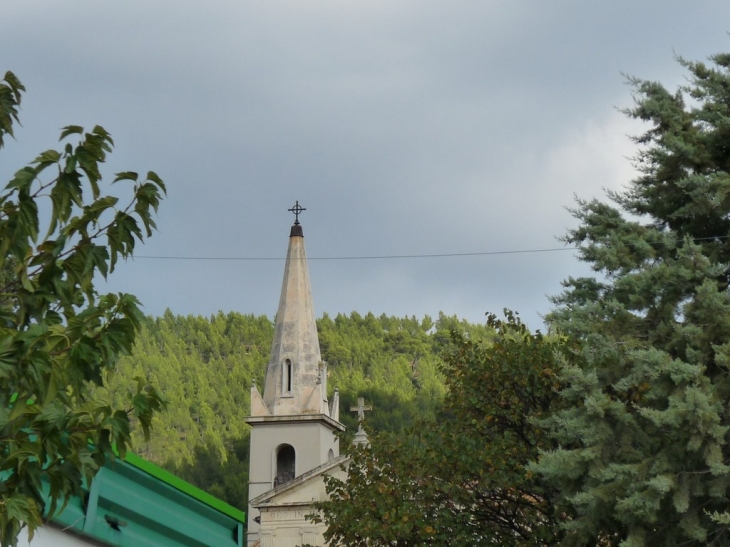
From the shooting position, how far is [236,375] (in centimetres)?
9050

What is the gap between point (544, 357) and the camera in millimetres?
18516

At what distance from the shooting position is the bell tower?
42781 millimetres

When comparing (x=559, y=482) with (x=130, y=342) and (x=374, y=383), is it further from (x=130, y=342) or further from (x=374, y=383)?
(x=374, y=383)

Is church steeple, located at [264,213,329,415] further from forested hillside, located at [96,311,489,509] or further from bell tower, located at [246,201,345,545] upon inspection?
forested hillside, located at [96,311,489,509]

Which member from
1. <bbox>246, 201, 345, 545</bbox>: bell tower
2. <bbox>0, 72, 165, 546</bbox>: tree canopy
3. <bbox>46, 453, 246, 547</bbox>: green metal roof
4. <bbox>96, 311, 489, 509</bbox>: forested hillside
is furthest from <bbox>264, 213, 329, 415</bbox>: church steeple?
<bbox>0, 72, 165, 546</bbox>: tree canopy

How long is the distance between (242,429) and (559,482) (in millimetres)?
62675

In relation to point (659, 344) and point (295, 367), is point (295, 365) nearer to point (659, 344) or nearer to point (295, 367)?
point (295, 367)

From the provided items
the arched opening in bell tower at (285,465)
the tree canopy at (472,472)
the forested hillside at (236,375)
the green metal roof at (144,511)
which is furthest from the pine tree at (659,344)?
the forested hillside at (236,375)

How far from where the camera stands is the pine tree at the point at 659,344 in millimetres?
11859

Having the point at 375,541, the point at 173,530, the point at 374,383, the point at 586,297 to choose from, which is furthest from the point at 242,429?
the point at 173,530

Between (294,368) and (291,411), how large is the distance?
5.51 ft

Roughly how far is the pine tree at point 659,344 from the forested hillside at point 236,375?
137 ft

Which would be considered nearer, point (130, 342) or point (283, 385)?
point (130, 342)

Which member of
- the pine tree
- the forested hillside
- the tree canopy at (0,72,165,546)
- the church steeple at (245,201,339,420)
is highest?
the forested hillside
